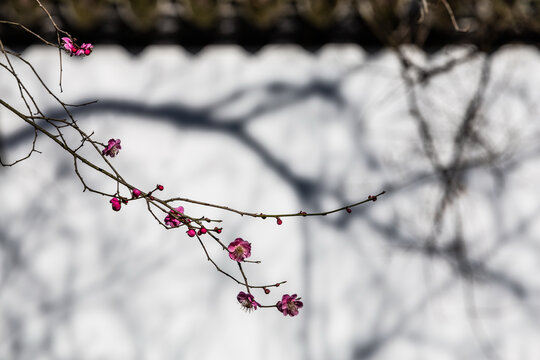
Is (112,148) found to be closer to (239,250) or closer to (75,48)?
(75,48)

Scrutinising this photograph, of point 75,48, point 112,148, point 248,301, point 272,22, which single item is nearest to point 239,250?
point 248,301

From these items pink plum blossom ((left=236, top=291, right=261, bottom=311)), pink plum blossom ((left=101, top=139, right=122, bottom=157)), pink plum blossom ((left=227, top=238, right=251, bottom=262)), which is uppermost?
pink plum blossom ((left=101, top=139, right=122, bottom=157))

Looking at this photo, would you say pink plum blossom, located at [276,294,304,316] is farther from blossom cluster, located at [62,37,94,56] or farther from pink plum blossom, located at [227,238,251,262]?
blossom cluster, located at [62,37,94,56]

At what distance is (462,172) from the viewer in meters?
3.17

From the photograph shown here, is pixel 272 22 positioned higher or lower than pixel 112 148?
higher

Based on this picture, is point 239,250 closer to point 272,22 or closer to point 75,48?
point 75,48

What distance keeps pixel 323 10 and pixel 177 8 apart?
2.53 ft

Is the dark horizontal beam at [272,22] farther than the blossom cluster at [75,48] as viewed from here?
Yes

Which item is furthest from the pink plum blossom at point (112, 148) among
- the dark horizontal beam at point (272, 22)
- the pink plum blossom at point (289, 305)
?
the dark horizontal beam at point (272, 22)

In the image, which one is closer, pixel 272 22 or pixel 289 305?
pixel 289 305

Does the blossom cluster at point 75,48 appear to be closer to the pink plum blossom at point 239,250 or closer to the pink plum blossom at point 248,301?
the pink plum blossom at point 239,250

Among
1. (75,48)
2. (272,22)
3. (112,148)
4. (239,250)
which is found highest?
(272,22)

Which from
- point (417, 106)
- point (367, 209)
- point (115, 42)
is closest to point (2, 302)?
point (115, 42)

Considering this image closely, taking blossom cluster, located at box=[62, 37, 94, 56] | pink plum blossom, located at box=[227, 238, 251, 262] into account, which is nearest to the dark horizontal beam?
blossom cluster, located at box=[62, 37, 94, 56]
